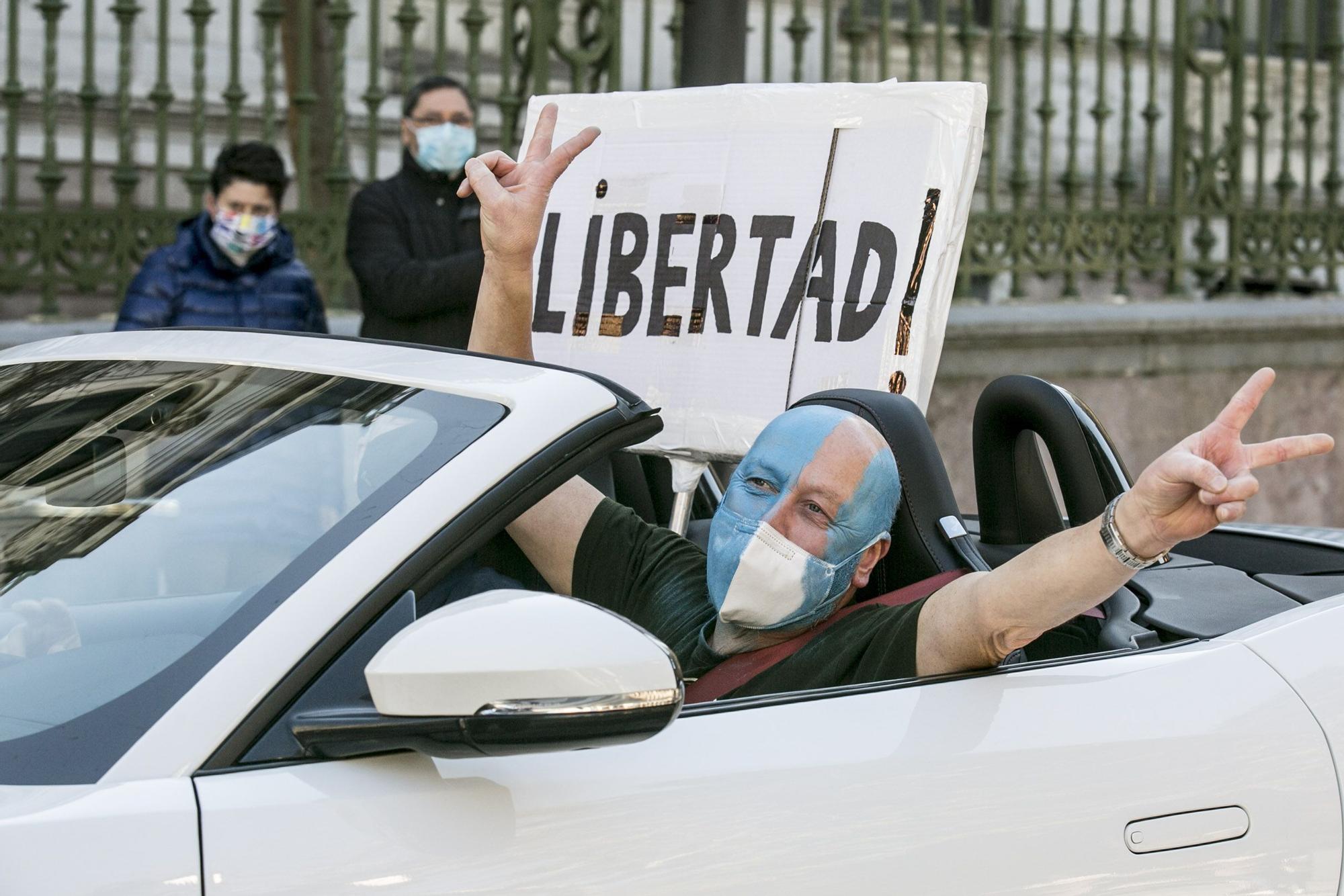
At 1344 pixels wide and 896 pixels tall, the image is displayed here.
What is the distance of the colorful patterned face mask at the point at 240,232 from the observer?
15.7 feet

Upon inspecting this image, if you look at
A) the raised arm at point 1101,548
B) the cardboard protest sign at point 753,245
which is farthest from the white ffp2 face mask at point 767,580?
the cardboard protest sign at point 753,245

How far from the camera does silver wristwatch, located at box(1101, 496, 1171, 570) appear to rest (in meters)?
2.06

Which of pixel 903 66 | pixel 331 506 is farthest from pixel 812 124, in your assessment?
pixel 903 66

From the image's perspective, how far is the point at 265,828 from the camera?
1703 mm

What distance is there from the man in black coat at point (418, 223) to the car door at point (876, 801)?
9.44ft

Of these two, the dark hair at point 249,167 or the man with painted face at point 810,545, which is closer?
the man with painted face at point 810,545

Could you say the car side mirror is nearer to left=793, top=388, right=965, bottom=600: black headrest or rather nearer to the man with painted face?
the man with painted face

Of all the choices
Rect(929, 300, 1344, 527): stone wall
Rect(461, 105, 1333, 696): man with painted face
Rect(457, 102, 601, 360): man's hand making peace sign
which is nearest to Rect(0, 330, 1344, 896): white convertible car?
Rect(461, 105, 1333, 696): man with painted face

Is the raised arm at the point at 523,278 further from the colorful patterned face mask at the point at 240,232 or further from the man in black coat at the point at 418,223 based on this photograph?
the colorful patterned face mask at the point at 240,232

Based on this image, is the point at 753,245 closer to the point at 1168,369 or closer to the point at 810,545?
the point at 810,545

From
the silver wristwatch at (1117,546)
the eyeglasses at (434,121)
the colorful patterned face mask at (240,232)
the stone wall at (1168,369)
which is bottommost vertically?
the stone wall at (1168,369)

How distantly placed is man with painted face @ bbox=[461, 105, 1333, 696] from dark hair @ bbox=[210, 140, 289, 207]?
6.20 ft

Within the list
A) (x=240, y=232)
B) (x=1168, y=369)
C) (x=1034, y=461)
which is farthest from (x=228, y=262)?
(x=1168, y=369)

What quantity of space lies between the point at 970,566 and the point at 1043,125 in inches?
226
